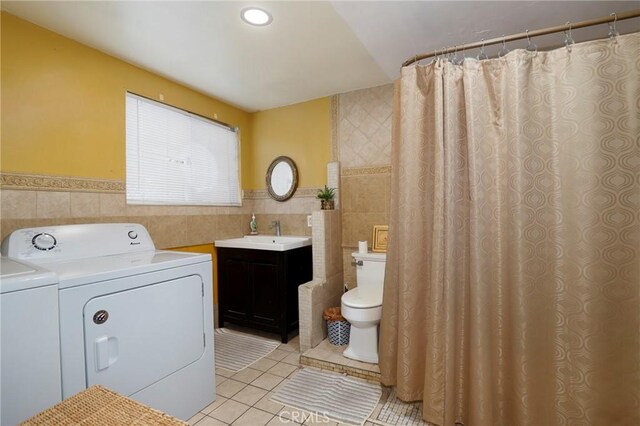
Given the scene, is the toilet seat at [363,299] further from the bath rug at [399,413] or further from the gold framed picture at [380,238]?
the bath rug at [399,413]

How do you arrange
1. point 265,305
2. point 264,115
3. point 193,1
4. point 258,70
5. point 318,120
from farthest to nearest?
1. point 264,115
2. point 318,120
3. point 265,305
4. point 258,70
5. point 193,1

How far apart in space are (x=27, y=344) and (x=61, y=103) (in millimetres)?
1530

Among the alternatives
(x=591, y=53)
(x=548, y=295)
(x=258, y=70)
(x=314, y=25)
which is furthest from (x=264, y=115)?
(x=548, y=295)

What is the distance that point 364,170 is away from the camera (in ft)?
9.05

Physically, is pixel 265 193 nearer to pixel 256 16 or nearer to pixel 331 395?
pixel 256 16

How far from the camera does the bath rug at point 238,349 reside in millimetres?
2254

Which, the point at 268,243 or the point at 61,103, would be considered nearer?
the point at 61,103

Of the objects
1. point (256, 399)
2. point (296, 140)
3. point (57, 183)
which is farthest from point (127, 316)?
point (296, 140)

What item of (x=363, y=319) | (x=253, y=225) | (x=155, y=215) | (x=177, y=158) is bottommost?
(x=363, y=319)

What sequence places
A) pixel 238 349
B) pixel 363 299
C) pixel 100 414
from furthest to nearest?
1. pixel 238 349
2. pixel 363 299
3. pixel 100 414

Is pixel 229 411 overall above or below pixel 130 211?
below

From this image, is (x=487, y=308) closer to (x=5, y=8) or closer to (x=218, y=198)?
(x=218, y=198)

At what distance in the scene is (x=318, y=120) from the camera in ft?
9.73

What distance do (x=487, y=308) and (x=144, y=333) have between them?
1.69 meters
